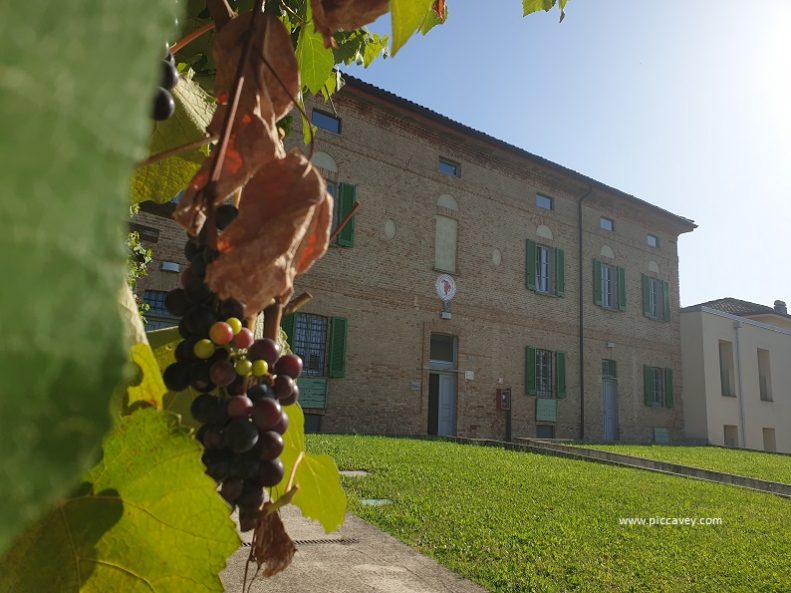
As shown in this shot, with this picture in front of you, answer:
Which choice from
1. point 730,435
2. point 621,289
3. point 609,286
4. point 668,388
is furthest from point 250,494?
point 730,435

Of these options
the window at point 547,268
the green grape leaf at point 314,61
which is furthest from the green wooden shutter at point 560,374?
the green grape leaf at point 314,61

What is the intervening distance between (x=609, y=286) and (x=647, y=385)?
3216 mm

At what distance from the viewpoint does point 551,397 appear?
651 inches

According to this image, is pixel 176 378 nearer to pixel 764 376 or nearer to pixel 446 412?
pixel 446 412

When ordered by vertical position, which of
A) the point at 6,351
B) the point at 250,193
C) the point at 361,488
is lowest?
the point at 361,488

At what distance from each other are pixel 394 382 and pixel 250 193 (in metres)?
13.4

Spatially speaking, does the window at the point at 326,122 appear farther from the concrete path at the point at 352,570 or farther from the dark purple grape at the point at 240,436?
the dark purple grape at the point at 240,436

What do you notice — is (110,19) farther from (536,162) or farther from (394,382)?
(536,162)

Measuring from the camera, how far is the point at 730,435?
2042 cm

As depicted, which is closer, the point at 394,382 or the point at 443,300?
the point at 394,382

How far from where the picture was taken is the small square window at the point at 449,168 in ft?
51.4

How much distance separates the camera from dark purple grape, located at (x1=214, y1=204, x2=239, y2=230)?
0.50 meters

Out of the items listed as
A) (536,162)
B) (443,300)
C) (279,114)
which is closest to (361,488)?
(279,114)

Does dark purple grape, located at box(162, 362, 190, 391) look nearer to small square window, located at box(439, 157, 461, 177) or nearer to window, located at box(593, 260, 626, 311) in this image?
small square window, located at box(439, 157, 461, 177)
